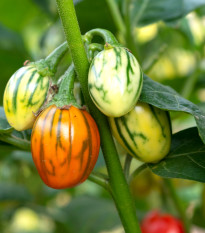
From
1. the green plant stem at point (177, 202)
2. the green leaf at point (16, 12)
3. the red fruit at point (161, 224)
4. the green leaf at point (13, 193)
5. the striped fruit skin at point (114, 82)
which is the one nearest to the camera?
the striped fruit skin at point (114, 82)

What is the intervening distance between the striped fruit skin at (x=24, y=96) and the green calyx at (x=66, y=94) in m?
0.02

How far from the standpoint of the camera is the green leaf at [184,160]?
621 mm

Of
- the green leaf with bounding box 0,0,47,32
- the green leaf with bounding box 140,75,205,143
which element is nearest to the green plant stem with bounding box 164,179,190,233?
the green leaf with bounding box 140,75,205,143

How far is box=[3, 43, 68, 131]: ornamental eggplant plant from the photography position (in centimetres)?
60

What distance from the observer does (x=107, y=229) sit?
137 centimetres

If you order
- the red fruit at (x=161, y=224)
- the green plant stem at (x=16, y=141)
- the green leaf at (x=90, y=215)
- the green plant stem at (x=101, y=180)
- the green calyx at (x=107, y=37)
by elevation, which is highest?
the green calyx at (x=107, y=37)

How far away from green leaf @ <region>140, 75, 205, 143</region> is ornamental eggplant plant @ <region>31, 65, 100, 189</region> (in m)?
0.09

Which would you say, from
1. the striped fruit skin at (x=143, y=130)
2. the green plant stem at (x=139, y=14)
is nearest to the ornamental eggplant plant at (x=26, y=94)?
the striped fruit skin at (x=143, y=130)

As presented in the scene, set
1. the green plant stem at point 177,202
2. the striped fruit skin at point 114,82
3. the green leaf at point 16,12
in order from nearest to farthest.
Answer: the striped fruit skin at point 114,82
the green plant stem at point 177,202
the green leaf at point 16,12

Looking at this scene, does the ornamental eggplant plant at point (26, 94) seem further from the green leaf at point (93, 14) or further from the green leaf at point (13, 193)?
the green leaf at point (13, 193)

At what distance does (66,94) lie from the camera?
2.00 ft

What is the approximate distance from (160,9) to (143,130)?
59 centimetres

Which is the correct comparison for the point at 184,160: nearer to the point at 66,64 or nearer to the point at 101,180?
the point at 101,180

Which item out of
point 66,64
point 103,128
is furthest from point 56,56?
point 66,64
